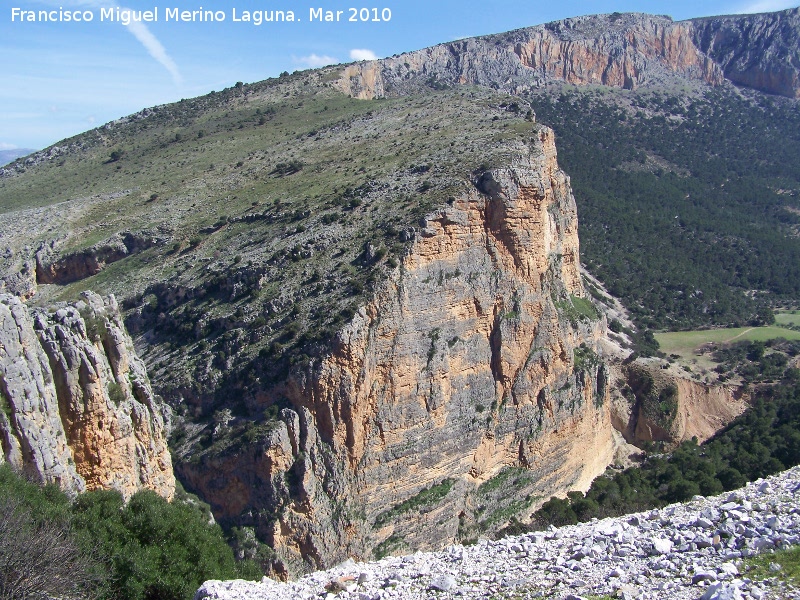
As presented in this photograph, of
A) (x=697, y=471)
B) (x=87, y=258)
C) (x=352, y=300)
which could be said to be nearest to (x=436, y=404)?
(x=352, y=300)

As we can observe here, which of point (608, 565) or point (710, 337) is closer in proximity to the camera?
point (608, 565)

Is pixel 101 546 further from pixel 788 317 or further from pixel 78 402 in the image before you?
pixel 788 317

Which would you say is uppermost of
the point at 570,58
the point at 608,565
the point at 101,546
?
the point at 570,58

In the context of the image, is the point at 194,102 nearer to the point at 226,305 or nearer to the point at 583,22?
the point at 226,305

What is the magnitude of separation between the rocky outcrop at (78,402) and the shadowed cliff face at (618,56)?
76.0 metres

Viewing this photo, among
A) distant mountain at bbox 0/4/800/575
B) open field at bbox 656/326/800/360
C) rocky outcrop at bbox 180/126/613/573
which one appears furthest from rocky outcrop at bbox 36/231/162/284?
open field at bbox 656/326/800/360

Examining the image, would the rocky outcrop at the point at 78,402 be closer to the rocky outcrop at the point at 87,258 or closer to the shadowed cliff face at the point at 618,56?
the rocky outcrop at the point at 87,258

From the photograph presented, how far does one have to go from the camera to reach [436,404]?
33.1 m

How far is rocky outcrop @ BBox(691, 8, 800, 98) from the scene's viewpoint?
130 metres

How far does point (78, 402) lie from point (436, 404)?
1696cm

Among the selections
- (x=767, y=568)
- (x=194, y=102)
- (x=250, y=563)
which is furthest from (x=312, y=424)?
(x=194, y=102)

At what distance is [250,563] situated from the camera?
938 inches

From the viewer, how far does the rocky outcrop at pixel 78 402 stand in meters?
18.3

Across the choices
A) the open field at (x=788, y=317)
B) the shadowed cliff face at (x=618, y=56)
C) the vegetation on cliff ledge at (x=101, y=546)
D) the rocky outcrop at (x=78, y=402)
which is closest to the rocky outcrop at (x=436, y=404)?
the rocky outcrop at (x=78, y=402)
